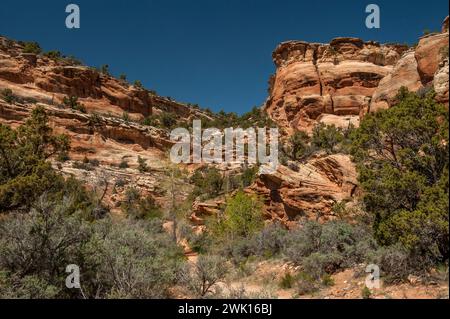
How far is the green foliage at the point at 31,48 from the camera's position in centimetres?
4712

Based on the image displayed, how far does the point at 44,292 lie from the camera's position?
23.5ft

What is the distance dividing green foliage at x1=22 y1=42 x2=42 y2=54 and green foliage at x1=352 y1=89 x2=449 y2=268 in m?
50.3

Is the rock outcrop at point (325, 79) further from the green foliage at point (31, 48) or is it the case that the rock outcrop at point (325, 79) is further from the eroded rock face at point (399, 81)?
the green foliage at point (31, 48)

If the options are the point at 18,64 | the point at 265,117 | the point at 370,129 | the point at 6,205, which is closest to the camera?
the point at 370,129

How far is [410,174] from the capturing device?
26.3ft

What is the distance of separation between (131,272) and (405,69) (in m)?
26.3

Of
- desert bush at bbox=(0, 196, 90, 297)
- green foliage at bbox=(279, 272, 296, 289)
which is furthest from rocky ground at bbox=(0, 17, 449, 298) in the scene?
desert bush at bbox=(0, 196, 90, 297)

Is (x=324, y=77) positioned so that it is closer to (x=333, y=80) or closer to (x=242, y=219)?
(x=333, y=80)

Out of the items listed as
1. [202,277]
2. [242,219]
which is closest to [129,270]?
[202,277]

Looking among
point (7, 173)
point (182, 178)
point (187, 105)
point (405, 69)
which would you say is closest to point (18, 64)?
point (182, 178)

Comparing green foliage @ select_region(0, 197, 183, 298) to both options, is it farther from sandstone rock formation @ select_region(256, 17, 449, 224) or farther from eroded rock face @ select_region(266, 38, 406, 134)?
eroded rock face @ select_region(266, 38, 406, 134)

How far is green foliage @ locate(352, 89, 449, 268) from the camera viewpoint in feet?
23.3

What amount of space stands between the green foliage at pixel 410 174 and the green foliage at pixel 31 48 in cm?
5026

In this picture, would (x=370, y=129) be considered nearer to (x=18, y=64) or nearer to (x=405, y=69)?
(x=405, y=69)
